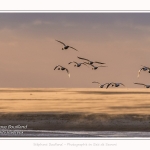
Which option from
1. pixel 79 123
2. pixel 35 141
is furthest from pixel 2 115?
pixel 79 123

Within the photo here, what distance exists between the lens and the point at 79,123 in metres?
13.1

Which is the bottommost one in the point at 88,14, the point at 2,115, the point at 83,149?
the point at 83,149

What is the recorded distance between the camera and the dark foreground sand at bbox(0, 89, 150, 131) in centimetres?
1216

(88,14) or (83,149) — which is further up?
(88,14)

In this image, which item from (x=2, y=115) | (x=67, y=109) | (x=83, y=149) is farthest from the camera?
(x=67, y=109)

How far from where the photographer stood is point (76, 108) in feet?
40.0

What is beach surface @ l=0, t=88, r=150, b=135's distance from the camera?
39.9ft

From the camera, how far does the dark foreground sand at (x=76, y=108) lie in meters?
12.2

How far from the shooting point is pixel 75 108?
39.9ft

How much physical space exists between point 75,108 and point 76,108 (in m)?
0.03

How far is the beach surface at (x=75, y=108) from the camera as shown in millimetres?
12148

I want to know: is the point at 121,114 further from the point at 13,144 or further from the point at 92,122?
the point at 13,144

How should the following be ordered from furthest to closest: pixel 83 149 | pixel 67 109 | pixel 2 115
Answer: pixel 67 109
pixel 2 115
pixel 83 149

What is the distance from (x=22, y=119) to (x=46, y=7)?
360 cm
